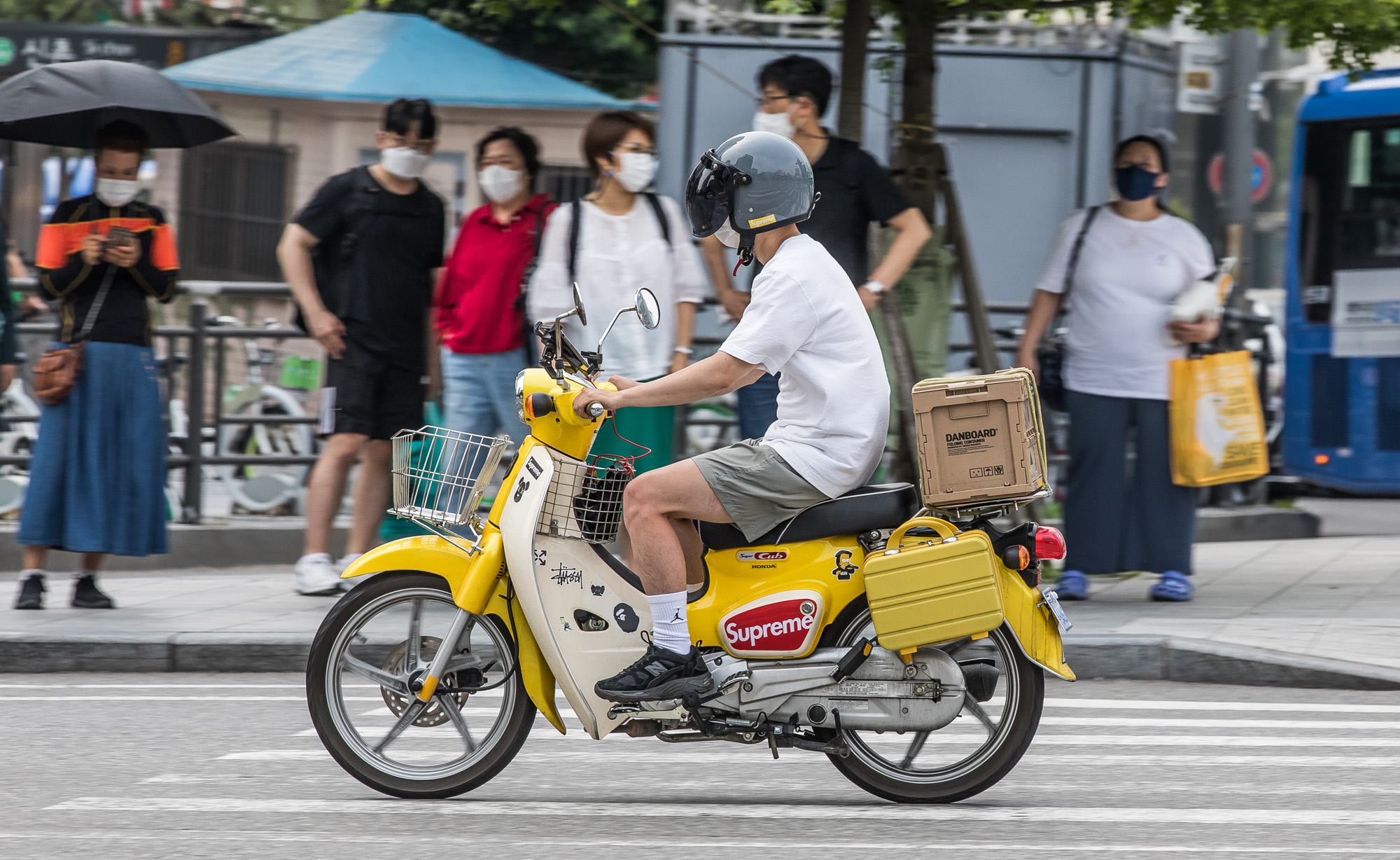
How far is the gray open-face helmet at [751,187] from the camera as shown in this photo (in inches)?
191

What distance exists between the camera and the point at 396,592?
16.3ft

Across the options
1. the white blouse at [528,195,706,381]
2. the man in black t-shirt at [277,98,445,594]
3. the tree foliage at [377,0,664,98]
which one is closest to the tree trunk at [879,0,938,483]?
the white blouse at [528,195,706,381]

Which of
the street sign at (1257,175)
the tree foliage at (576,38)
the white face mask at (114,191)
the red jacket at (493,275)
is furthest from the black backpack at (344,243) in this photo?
the tree foliage at (576,38)

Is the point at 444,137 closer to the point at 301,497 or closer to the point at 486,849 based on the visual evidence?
the point at 301,497

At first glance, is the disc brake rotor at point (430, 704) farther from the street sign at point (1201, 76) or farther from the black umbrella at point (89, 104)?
the street sign at point (1201, 76)

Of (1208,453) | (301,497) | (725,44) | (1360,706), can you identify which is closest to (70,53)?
(725,44)

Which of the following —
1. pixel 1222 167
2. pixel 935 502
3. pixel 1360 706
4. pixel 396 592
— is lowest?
pixel 1360 706

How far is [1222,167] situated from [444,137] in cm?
893

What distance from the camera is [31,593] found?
805 centimetres

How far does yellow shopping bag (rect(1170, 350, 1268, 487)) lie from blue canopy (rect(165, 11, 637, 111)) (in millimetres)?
9722

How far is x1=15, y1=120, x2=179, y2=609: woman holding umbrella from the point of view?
7754 mm

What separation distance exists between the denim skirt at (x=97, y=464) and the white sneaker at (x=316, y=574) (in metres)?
0.73

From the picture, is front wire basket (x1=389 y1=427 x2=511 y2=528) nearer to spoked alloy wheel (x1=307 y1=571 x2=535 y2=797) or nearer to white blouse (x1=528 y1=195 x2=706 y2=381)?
spoked alloy wheel (x1=307 y1=571 x2=535 y2=797)

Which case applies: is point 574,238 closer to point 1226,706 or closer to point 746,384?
point 746,384
